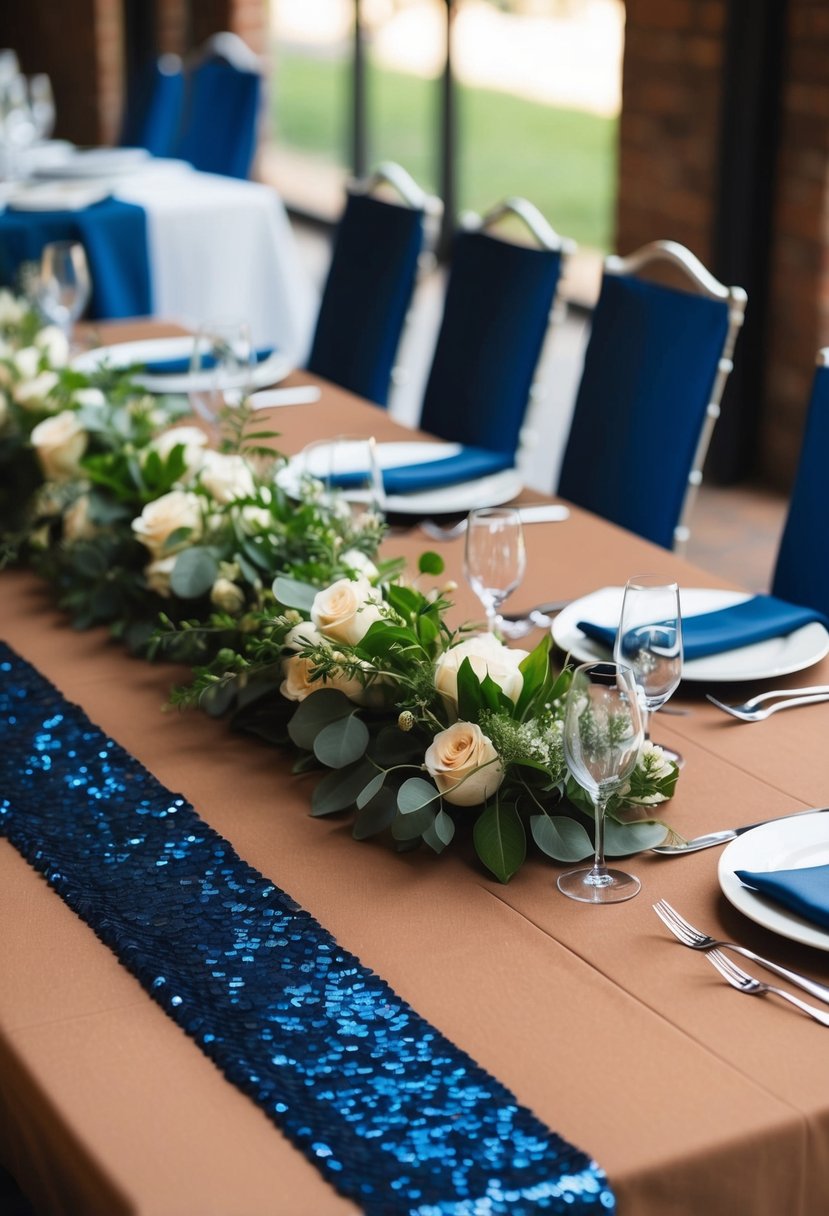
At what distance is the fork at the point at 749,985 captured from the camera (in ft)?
4.10

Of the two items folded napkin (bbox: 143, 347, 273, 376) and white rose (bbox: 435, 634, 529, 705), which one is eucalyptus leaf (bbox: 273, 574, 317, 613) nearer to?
white rose (bbox: 435, 634, 529, 705)

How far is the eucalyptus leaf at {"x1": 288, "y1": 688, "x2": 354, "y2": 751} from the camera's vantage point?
161 cm

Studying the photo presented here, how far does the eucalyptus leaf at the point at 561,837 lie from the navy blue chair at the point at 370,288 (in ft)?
7.68

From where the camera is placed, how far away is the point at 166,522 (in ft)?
6.60

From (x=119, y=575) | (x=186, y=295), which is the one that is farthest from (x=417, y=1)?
(x=119, y=575)

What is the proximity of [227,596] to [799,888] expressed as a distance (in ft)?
A: 2.61

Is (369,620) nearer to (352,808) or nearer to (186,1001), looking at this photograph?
(352,808)

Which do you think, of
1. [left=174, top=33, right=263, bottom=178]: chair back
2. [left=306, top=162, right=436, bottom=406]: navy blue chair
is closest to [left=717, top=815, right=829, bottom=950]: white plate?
[left=306, top=162, right=436, bottom=406]: navy blue chair

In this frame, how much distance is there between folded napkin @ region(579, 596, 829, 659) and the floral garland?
0.24 metres

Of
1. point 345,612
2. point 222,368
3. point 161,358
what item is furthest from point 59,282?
point 345,612

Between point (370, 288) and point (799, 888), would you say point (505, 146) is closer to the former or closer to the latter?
point (370, 288)

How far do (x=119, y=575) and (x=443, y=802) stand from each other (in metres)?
0.75

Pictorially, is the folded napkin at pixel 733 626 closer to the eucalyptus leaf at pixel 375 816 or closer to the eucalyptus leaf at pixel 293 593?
the eucalyptus leaf at pixel 293 593

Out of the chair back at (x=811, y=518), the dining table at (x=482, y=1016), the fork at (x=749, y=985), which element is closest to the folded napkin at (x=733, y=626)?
the dining table at (x=482, y=1016)
